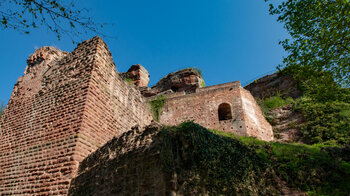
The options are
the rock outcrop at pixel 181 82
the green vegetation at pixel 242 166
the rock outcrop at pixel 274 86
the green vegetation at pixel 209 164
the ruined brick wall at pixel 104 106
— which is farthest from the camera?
the rock outcrop at pixel 181 82

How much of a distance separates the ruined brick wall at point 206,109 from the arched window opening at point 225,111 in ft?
0.99

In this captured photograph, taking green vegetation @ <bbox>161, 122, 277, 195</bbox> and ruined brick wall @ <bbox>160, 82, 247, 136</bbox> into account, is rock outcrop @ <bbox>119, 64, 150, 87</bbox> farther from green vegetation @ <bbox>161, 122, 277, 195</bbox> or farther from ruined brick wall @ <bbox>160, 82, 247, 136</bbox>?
green vegetation @ <bbox>161, 122, 277, 195</bbox>

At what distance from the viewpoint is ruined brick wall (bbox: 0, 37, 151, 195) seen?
6398 mm

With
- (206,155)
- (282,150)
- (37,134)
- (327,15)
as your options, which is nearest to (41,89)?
(37,134)

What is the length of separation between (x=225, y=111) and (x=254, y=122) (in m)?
1.95

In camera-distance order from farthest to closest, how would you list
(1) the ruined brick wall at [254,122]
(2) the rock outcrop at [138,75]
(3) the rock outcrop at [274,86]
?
1. (2) the rock outcrop at [138,75]
2. (3) the rock outcrop at [274,86]
3. (1) the ruined brick wall at [254,122]

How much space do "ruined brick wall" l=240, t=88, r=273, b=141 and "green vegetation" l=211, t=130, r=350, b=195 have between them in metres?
6.28

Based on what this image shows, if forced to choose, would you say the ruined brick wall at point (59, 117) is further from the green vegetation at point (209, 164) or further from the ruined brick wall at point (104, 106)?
the green vegetation at point (209, 164)

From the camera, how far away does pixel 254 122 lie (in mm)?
13680

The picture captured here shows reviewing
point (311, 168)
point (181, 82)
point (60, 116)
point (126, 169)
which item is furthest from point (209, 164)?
point (181, 82)

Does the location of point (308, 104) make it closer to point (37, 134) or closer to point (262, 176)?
point (262, 176)

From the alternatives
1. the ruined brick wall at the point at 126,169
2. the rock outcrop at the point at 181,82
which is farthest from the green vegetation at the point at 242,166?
the rock outcrop at the point at 181,82

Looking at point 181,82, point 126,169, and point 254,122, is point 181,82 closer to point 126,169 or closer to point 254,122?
point 254,122

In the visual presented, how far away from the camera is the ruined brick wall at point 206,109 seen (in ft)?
44.0
